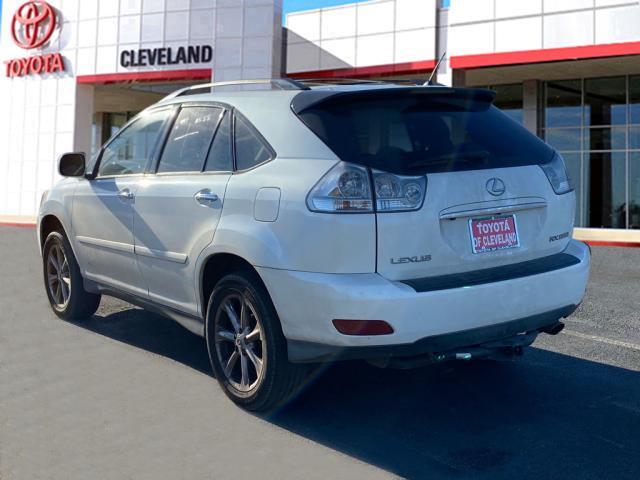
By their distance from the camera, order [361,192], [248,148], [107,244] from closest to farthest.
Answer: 1. [361,192]
2. [248,148]
3. [107,244]

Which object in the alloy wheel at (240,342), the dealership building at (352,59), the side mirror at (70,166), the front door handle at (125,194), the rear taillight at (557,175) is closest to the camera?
the alloy wheel at (240,342)

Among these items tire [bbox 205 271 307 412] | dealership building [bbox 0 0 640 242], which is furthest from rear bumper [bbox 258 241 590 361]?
dealership building [bbox 0 0 640 242]

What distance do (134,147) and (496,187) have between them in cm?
282

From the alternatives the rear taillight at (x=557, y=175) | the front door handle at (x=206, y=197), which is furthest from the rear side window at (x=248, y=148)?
the rear taillight at (x=557, y=175)

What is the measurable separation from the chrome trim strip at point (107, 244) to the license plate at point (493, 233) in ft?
7.67

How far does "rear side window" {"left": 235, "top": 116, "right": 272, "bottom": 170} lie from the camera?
3932mm

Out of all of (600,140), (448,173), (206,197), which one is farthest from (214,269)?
(600,140)

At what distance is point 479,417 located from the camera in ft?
12.9

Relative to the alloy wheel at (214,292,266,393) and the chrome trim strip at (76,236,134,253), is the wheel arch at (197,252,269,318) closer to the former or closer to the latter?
the alloy wheel at (214,292,266,393)

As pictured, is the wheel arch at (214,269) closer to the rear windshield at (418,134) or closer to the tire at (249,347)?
the tire at (249,347)

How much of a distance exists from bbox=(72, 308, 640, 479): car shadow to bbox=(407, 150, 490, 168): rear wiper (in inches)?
52.8

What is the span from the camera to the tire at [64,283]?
5.84 metres

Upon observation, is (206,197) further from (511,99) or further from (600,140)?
(511,99)

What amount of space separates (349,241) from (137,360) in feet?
7.39
